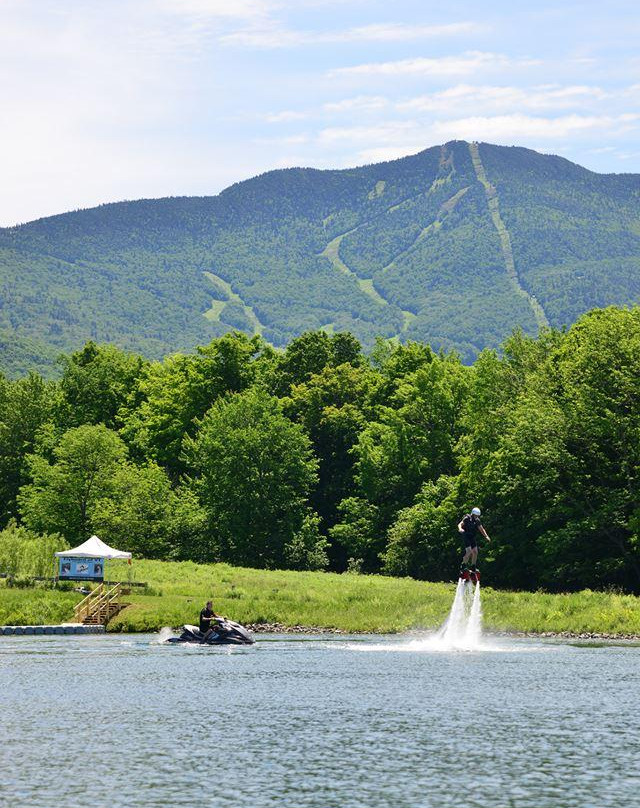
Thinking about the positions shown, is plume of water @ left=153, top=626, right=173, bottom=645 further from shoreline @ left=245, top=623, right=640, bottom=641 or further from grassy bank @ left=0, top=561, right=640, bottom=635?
shoreline @ left=245, top=623, right=640, bottom=641

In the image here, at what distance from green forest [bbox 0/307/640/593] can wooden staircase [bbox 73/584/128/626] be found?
11871 mm

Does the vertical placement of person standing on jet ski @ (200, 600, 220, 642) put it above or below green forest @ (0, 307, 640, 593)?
below

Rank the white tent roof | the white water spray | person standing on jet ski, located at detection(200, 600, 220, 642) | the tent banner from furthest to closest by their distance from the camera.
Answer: the tent banner, the white tent roof, person standing on jet ski, located at detection(200, 600, 220, 642), the white water spray

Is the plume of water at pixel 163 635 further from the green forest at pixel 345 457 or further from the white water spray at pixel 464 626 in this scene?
the green forest at pixel 345 457

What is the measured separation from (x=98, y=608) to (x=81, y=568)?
718 cm

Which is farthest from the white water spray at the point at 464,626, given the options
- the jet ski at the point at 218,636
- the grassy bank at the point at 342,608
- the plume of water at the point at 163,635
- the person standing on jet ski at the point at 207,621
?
the plume of water at the point at 163,635

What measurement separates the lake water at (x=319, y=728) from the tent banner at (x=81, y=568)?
57.8ft

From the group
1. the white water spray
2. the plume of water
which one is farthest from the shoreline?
the plume of water

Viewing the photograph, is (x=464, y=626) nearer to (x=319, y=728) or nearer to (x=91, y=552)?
(x=91, y=552)

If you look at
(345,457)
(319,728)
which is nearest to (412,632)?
(319,728)

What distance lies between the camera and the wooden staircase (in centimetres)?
6469

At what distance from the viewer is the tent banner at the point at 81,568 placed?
71750mm

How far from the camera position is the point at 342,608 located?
69.9 meters

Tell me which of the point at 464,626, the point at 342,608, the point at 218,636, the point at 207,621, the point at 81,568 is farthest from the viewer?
the point at 81,568
